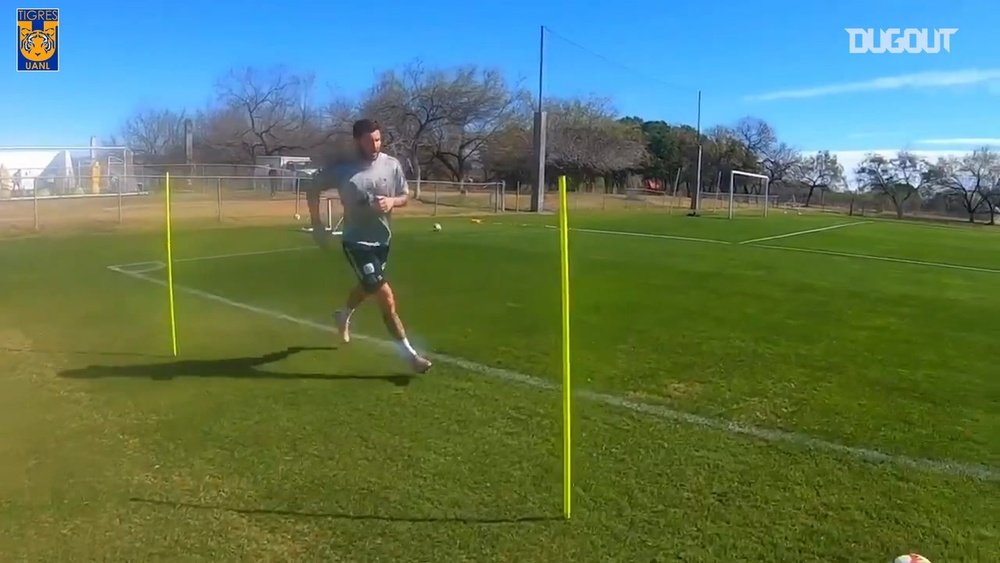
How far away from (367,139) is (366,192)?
39 centimetres

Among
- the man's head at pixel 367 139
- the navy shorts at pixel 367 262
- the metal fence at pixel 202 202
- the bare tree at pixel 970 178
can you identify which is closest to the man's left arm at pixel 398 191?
the man's head at pixel 367 139

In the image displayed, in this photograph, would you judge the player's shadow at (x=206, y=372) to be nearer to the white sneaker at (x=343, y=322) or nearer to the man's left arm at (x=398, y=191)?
the white sneaker at (x=343, y=322)

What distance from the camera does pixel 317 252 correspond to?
14.8 meters

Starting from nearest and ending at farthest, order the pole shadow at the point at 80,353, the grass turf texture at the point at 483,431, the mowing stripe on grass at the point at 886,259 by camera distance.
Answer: the grass turf texture at the point at 483,431
the pole shadow at the point at 80,353
the mowing stripe on grass at the point at 886,259

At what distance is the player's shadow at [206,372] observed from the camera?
5773 millimetres

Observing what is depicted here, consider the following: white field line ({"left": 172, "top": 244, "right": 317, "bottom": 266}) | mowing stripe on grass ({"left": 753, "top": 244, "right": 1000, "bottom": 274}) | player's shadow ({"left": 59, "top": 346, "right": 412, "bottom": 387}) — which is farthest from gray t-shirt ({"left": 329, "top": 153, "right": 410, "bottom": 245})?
mowing stripe on grass ({"left": 753, "top": 244, "right": 1000, "bottom": 274})

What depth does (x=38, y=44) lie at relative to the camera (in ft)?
79.0

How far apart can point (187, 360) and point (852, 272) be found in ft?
40.4

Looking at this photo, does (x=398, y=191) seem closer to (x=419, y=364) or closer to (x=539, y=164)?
(x=419, y=364)

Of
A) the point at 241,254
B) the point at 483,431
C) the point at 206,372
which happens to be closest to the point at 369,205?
the point at 206,372

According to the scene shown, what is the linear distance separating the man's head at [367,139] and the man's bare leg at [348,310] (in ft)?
3.43

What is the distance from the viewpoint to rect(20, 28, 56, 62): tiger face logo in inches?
936

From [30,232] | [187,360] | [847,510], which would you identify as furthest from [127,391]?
[30,232]

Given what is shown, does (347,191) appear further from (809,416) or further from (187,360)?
(809,416)
